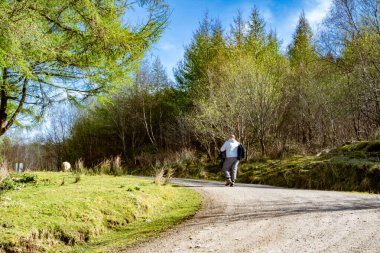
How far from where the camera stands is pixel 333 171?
45.4 feet

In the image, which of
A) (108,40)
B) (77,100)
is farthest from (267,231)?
(77,100)

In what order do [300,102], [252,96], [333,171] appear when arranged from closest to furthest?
[333,171], [252,96], [300,102]

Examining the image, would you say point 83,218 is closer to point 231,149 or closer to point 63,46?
point 63,46

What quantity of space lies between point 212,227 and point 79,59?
5387 mm

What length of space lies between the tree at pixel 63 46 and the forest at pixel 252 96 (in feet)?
0.50

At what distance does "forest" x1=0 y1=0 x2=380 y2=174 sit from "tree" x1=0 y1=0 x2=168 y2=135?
0.50 ft

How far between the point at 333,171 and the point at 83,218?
10.9 m

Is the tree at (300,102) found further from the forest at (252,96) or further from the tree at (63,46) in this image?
the tree at (63,46)

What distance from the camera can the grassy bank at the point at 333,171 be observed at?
12906mm

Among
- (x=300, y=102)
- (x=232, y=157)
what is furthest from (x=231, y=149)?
(x=300, y=102)

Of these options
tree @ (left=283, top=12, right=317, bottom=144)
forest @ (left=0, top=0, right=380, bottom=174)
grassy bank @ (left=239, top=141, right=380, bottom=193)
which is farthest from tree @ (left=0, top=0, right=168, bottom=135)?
tree @ (left=283, top=12, right=317, bottom=144)

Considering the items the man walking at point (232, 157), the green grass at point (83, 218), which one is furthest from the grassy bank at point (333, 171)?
the green grass at point (83, 218)

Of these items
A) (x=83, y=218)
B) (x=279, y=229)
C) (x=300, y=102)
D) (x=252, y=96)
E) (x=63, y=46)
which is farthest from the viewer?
(x=300, y=102)

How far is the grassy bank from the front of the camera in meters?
12.9
